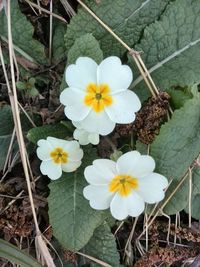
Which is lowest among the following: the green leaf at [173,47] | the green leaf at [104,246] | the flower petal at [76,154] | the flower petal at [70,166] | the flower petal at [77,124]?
the green leaf at [104,246]

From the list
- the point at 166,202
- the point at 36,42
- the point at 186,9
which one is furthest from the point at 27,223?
the point at 186,9

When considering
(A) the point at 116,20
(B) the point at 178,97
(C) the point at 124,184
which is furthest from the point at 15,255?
(A) the point at 116,20

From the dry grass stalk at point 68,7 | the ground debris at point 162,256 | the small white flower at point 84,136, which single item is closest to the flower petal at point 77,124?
the small white flower at point 84,136

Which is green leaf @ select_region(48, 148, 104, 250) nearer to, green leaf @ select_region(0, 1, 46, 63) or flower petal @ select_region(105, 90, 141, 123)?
flower petal @ select_region(105, 90, 141, 123)

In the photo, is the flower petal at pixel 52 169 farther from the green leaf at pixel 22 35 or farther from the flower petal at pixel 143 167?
the green leaf at pixel 22 35

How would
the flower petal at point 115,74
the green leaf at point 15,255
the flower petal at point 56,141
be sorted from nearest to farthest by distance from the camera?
1. the flower petal at point 115,74
2. the flower petal at point 56,141
3. the green leaf at point 15,255

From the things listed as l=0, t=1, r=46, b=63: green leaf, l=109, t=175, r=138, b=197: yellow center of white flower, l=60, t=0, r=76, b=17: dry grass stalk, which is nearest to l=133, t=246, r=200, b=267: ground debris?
l=109, t=175, r=138, b=197: yellow center of white flower

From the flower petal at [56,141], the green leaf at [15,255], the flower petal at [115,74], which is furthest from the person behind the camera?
the green leaf at [15,255]
